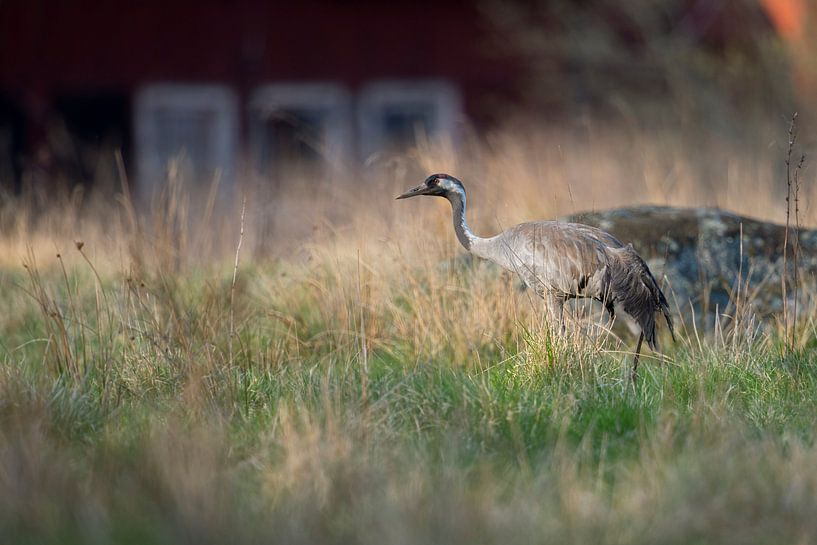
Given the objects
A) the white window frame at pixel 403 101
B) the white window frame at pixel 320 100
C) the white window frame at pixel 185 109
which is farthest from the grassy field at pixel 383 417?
the white window frame at pixel 403 101

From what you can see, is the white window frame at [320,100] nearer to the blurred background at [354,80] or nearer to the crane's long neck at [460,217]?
the blurred background at [354,80]

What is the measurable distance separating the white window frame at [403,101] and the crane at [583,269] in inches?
404

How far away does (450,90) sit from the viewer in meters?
16.5

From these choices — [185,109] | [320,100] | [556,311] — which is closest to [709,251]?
[556,311]

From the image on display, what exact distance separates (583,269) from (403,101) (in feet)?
36.3

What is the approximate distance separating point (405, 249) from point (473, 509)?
3386mm

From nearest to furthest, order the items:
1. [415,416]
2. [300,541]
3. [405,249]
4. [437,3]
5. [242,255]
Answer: [300,541], [415,416], [405,249], [242,255], [437,3]

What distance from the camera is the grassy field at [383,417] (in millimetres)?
3834

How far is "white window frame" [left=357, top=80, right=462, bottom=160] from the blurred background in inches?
0.9

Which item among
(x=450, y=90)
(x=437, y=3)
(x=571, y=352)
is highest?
(x=437, y=3)

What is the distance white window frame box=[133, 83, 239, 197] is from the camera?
15.3 metres

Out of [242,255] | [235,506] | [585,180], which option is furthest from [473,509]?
[585,180]

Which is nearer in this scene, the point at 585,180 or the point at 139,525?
the point at 139,525

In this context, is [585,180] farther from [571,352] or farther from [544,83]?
[571,352]
